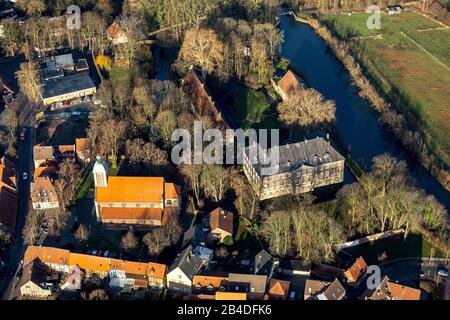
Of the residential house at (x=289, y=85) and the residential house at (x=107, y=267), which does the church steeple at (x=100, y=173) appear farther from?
the residential house at (x=289, y=85)

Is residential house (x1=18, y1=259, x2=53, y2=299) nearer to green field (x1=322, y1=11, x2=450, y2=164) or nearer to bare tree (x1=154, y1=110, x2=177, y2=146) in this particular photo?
bare tree (x1=154, y1=110, x2=177, y2=146)

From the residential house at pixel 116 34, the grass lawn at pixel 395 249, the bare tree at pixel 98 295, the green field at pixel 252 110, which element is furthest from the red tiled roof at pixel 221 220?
the residential house at pixel 116 34

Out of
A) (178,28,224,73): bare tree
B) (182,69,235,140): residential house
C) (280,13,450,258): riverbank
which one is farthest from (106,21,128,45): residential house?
(280,13,450,258): riverbank

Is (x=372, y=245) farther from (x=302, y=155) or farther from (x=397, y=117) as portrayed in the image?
(x=397, y=117)

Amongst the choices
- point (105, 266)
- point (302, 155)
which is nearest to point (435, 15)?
point (302, 155)

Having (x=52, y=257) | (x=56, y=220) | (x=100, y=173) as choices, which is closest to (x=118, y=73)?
(x=100, y=173)

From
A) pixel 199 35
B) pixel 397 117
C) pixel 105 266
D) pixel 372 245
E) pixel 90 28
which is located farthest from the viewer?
pixel 90 28
